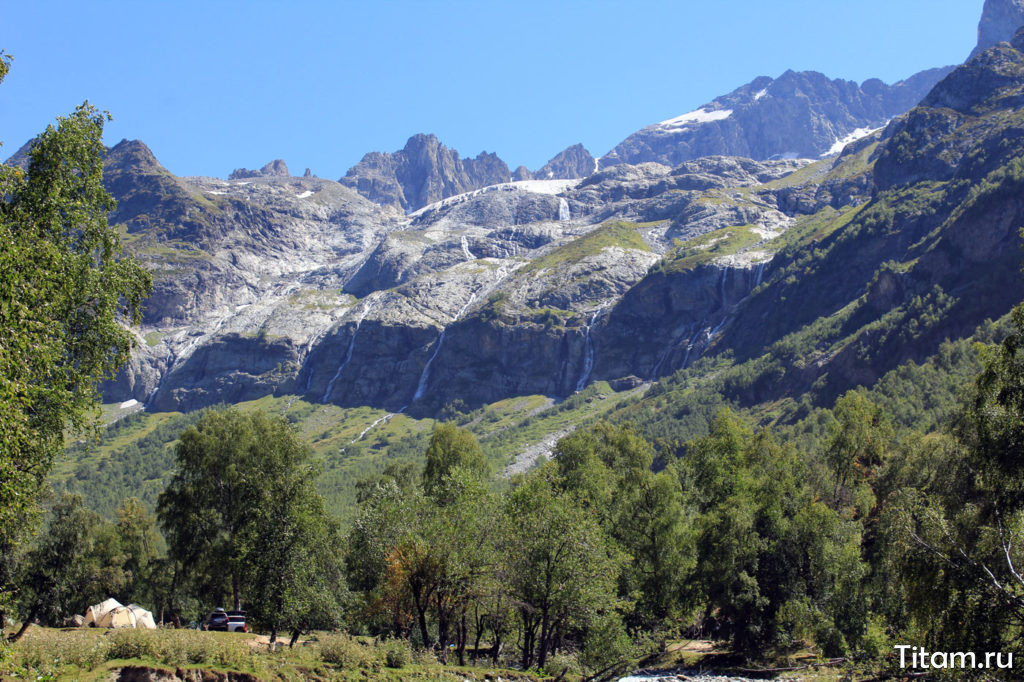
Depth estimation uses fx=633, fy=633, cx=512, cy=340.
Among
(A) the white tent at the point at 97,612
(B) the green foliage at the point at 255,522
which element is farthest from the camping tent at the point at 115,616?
(B) the green foliage at the point at 255,522

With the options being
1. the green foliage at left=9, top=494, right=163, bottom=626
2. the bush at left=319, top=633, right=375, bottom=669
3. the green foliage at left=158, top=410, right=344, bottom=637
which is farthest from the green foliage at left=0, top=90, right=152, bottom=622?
the green foliage at left=9, top=494, right=163, bottom=626

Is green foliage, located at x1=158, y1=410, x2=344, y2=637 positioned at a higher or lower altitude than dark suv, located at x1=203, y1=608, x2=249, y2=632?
higher

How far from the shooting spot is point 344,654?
2673 centimetres

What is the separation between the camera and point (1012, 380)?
20453 mm

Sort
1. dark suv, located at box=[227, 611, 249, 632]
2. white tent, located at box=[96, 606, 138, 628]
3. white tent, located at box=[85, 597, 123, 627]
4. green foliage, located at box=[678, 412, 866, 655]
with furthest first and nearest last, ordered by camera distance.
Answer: white tent, located at box=[85, 597, 123, 627], white tent, located at box=[96, 606, 138, 628], dark suv, located at box=[227, 611, 249, 632], green foliage, located at box=[678, 412, 866, 655]

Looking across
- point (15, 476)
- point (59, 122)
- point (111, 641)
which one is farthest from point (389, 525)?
point (59, 122)

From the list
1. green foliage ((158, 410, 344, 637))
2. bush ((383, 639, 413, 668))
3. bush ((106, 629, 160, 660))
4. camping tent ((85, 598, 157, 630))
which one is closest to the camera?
bush ((106, 629, 160, 660))

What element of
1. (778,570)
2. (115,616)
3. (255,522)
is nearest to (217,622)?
(255,522)

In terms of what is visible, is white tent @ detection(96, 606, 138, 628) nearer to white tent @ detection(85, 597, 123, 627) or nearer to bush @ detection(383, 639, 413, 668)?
white tent @ detection(85, 597, 123, 627)

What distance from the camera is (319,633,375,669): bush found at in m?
26.4

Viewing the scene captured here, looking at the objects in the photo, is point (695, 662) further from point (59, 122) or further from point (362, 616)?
point (59, 122)

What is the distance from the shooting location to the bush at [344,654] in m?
26.4

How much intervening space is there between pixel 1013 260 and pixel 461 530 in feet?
609

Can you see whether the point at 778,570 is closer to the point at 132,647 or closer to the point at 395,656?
the point at 395,656
